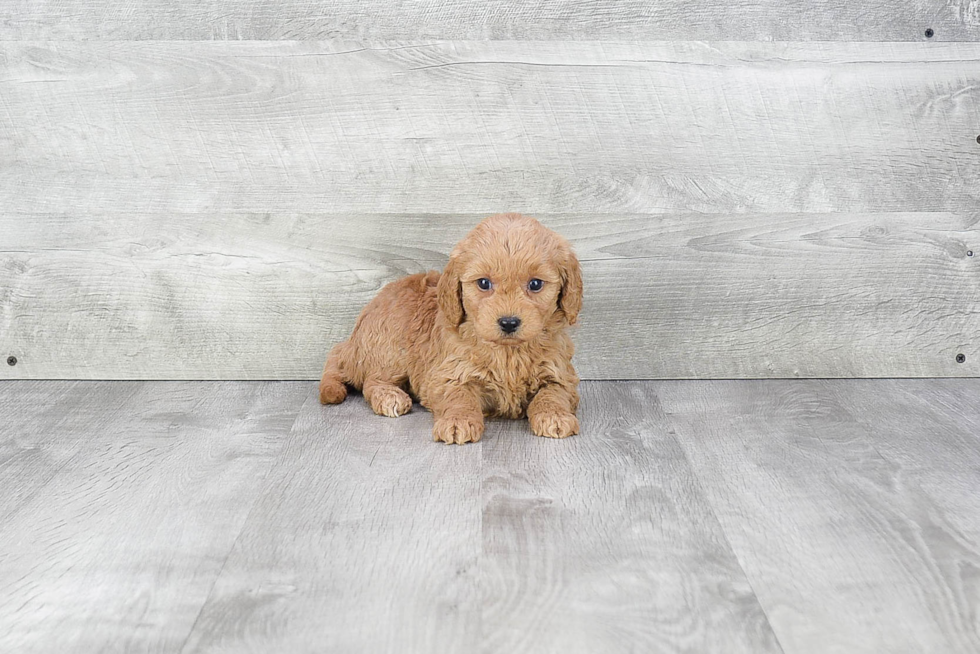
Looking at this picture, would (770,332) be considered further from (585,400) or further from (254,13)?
(254,13)

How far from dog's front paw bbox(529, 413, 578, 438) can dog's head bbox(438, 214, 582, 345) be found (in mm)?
162

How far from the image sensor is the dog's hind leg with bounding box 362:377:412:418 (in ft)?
5.93

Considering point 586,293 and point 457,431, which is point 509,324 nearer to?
point 457,431

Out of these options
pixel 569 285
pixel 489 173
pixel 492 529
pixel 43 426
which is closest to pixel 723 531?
pixel 492 529

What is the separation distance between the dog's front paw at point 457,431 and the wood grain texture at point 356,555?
21 mm

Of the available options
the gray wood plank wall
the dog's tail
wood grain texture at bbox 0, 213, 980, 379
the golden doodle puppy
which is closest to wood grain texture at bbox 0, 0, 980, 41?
the gray wood plank wall

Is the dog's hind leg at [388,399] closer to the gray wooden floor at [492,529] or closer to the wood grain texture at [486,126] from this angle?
the gray wooden floor at [492,529]

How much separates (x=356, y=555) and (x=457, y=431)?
1.49 feet

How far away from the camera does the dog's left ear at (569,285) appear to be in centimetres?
165

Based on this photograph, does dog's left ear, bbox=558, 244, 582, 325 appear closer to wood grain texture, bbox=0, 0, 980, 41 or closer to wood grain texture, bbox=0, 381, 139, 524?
wood grain texture, bbox=0, 0, 980, 41

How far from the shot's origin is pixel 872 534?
50.6 inches

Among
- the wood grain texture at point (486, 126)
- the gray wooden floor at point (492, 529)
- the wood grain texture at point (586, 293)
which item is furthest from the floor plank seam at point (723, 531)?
the wood grain texture at point (486, 126)

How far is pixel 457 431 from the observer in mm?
1642

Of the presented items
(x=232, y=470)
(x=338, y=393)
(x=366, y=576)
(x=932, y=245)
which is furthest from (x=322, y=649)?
(x=932, y=245)
